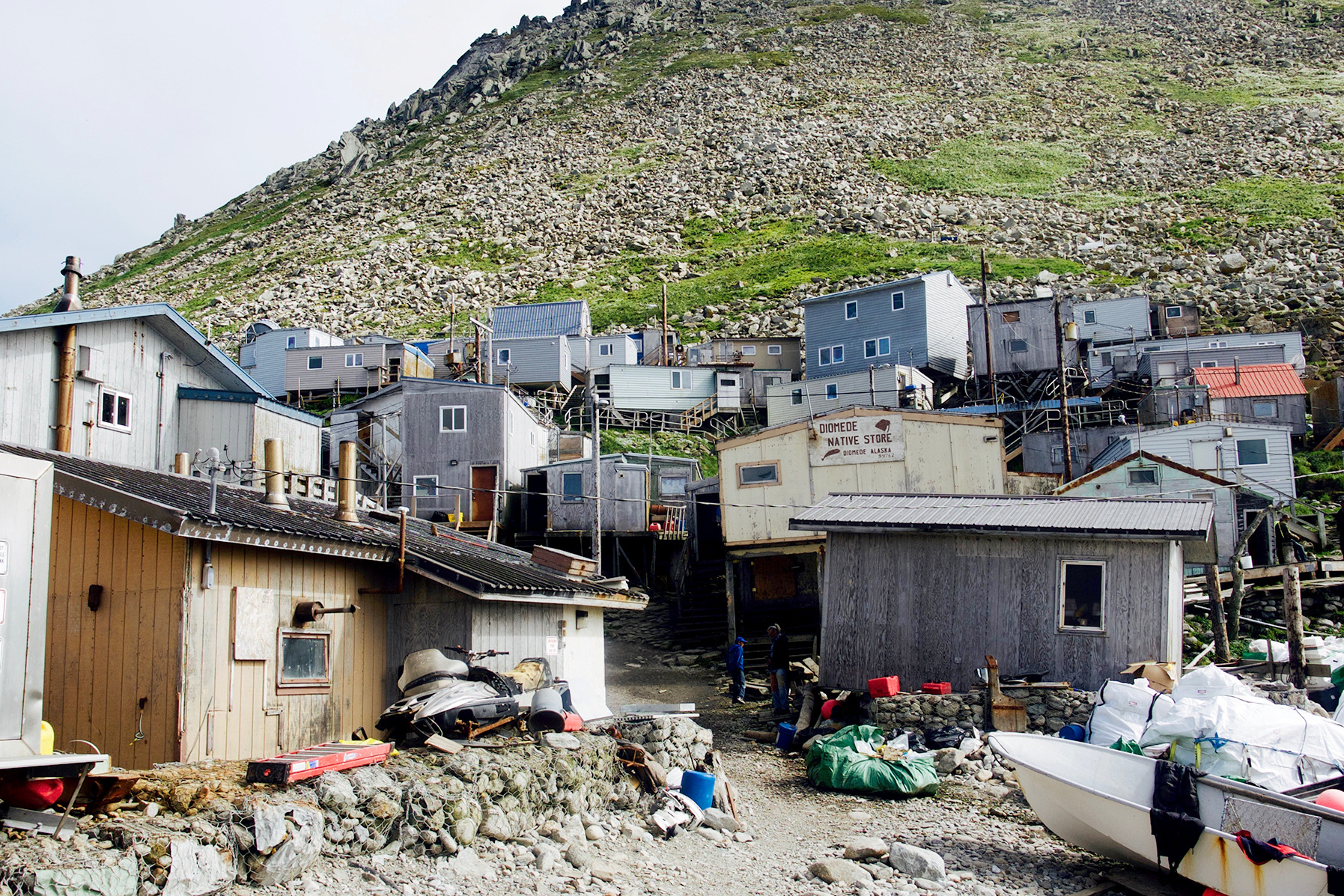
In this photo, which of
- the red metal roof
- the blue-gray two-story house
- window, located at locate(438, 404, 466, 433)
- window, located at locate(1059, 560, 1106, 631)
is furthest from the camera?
the blue-gray two-story house

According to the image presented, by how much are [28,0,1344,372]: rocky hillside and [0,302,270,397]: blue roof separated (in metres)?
38.9

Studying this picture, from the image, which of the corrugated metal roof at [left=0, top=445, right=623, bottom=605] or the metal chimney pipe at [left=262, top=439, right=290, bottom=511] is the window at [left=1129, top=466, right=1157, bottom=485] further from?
the metal chimney pipe at [left=262, top=439, right=290, bottom=511]

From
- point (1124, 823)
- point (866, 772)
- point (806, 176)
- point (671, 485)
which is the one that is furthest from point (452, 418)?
point (806, 176)

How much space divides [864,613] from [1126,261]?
5606cm

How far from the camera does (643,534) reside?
32.0m

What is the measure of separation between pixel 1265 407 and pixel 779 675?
30.2 meters

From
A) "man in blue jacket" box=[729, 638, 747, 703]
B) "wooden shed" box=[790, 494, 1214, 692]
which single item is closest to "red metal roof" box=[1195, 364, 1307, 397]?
"wooden shed" box=[790, 494, 1214, 692]

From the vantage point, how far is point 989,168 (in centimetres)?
9375

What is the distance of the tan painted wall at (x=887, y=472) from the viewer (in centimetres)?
2603

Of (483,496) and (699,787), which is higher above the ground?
(483,496)

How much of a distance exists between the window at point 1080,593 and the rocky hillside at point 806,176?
36887 millimetres

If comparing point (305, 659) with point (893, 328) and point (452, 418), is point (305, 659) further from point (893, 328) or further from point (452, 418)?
point (893, 328)

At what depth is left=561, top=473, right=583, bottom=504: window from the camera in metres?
32.4

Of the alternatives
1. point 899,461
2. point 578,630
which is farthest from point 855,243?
point 578,630
